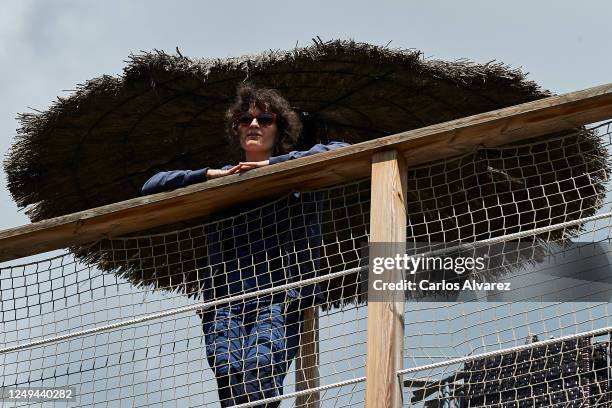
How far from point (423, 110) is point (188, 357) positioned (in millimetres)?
1814

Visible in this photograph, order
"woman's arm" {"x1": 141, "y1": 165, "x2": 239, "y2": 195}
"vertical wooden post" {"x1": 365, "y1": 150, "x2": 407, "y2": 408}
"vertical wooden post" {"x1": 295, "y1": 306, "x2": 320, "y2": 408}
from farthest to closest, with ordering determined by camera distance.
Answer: "vertical wooden post" {"x1": 295, "y1": 306, "x2": 320, "y2": 408} → "woman's arm" {"x1": 141, "y1": 165, "x2": 239, "y2": 195} → "vertical wooden post" {"x1": 365, "y1": 150, "x2": 407, "y2": 408}

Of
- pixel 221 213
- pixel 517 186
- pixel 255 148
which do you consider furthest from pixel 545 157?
pixel 221 213

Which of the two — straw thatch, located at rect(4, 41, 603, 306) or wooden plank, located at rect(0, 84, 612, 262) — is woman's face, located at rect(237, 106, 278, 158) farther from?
wooden plank, located at rect(0, 84, 612, 262)

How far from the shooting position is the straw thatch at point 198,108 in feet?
18.7

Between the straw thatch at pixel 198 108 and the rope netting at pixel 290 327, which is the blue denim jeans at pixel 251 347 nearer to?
the rope netting at pixel 290 327

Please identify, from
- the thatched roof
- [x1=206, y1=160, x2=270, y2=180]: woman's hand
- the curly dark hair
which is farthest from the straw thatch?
[x1=206, y1=160, x2=270, y2=180]: woman's hand

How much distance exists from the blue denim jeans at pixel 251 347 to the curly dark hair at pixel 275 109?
1034mm

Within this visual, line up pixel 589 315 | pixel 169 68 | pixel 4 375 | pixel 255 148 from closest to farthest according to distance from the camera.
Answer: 1. pixel 589 315
2. pixel 4 375
3. pixel 255 148
4. pixel 169 68

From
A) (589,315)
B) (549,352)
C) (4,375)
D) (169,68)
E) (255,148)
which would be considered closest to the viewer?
(589,315)

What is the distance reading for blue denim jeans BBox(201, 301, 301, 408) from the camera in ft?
14.8

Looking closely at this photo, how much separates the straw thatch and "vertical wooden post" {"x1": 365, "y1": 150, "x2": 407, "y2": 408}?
4.70 feet

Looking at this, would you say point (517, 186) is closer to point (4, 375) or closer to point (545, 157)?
point (545, 157)

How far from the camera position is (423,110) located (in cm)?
599

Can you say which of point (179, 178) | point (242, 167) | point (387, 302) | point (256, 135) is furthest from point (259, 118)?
point (387, 302)
